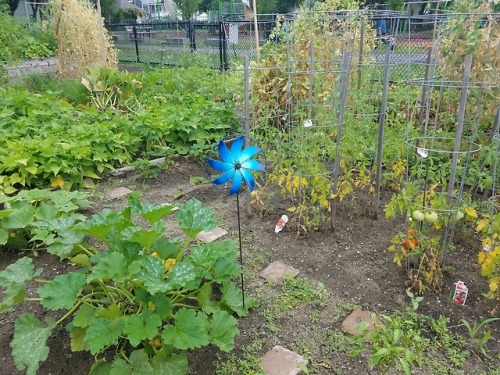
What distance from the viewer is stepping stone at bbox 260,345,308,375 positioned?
Answer: 200cm

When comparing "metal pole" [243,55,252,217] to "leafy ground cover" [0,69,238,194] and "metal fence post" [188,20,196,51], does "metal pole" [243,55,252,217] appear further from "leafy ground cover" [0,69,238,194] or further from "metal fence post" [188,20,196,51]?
"metal fence post" [188,20,196,51]

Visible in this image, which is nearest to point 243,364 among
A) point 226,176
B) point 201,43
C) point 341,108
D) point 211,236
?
point 226,176

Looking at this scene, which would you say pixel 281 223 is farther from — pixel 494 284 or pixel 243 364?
pixel 494 284

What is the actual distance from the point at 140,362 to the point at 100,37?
22.9 feet

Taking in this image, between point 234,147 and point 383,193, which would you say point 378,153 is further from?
point 234,147

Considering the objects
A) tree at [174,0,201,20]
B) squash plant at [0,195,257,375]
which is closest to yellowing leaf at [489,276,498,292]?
squash plant at [0,195,257,375]

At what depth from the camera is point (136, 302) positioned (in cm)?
218

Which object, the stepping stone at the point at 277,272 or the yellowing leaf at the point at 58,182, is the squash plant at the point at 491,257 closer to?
the stepping stone at the point at 277,272

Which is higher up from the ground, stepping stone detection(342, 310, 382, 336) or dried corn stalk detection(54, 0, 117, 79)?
dried corn stalk detection(54, 0, 117, 79)

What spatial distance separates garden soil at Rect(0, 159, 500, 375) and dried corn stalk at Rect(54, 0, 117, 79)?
14.5 feet

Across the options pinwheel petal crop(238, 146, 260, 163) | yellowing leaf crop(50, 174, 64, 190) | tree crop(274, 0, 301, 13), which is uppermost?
tree crop(274, 0, 301, 13)

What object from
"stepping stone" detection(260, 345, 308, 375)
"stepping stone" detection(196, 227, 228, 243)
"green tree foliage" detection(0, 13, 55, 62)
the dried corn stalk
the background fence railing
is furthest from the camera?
"green tree foliage" detection(0, 13, 55, 62)

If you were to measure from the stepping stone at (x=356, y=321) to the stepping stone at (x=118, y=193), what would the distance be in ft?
8.02

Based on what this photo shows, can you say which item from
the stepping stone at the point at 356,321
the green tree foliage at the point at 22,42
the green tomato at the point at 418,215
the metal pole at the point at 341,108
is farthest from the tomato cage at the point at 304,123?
the green tree foliage at the point at 22,42
